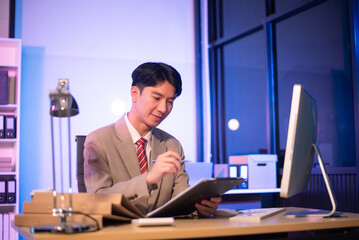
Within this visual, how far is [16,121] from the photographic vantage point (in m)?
4.28

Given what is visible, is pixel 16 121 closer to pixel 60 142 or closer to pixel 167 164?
pixel 167 164

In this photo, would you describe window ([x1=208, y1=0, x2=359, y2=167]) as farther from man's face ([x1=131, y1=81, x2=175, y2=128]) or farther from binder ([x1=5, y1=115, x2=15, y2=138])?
binder ([x1=5, y1=115, x2=15, y2=138])

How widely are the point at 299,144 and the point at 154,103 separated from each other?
76 centimetres

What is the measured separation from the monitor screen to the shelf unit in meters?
3.21

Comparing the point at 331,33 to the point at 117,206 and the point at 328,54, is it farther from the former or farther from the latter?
the point at 117,206

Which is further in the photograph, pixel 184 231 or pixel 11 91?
pixel 11 91

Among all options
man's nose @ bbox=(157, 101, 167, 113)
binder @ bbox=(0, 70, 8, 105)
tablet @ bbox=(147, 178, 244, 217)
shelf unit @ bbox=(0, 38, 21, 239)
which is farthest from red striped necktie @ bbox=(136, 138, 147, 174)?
binder @ bbox=(0, 70, 8, 105)

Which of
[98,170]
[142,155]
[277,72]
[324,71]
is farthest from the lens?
[277,72]

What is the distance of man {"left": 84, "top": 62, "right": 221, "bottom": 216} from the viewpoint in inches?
74.3

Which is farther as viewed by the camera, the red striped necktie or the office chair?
the office chair

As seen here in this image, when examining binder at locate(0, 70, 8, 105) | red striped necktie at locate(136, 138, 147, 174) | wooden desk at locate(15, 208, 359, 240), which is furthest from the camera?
binder at locate(0, 70, 8, 105)

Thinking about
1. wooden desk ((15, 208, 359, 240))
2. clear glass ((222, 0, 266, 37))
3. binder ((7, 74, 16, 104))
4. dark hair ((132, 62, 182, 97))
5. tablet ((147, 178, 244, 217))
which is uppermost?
clear glass ((222, 0, 266, 37))

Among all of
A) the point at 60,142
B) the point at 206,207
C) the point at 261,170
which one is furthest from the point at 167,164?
the point at 261,170

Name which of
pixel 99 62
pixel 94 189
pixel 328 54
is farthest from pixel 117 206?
pixel 99 62
